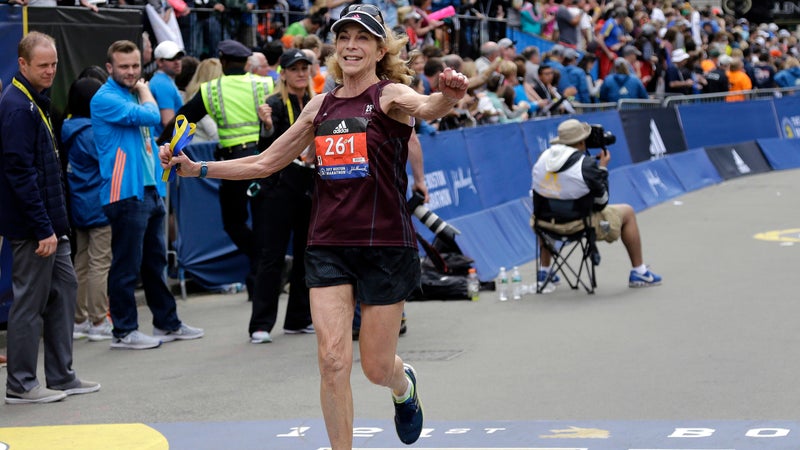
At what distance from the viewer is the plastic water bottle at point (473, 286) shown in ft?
37.9

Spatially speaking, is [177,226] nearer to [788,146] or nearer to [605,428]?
[605,428]

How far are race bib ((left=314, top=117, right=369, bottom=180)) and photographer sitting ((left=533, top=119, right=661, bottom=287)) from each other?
19.2 feet

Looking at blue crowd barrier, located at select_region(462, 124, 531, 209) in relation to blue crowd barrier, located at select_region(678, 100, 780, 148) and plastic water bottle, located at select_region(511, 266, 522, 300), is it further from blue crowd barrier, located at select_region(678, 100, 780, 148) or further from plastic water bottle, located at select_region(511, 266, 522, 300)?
blue crowd barrier, located at select_region(678, 100, 780, 148)

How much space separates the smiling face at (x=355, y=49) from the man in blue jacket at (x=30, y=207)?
2711 millimetres

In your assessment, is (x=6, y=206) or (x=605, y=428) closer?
(x=605, y=428)

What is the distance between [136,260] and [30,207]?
5.64 feet

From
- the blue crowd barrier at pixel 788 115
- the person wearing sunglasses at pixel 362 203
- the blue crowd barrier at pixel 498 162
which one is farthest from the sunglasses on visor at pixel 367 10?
the blue crowd barrier at pixel 788 115

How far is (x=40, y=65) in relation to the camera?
312 inches

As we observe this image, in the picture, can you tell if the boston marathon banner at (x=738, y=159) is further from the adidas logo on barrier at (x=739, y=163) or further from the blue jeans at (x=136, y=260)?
the blue jeans at (x=136, y=260)

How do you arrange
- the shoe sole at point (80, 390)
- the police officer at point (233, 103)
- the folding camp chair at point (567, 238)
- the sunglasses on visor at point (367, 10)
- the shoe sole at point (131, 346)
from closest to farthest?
the sunglasses on visor at point (367, 10)
the shoe sole at point (80, 390)
the shoe sole at point (131, 346)
the police officer at point (233, 103)
the folding camp chair at point (567, 238)

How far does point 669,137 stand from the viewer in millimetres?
22344

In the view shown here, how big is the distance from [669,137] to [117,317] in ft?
47.5

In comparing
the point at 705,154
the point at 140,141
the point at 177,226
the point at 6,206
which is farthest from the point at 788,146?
the point at 6,206

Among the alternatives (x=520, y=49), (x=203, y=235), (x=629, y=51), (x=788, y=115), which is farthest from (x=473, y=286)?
(x=788, y=115)
